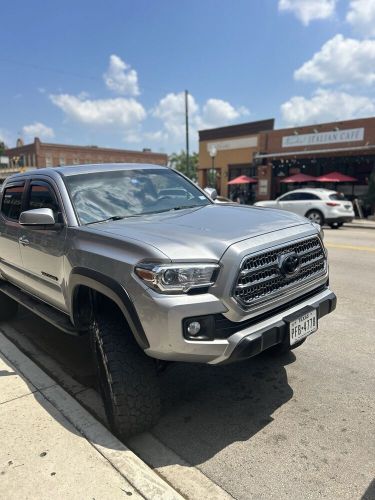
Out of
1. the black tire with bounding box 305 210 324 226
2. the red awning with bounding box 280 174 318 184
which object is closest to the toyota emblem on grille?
the black tire with bounding box 305 210 324 226

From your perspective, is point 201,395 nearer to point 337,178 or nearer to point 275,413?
point 275,413

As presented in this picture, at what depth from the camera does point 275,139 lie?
27.9m

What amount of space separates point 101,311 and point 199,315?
0.91m

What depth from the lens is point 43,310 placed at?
3822 millimetres

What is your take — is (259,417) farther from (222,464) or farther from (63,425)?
(63,425)

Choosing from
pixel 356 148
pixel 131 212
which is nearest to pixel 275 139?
pixel 356 148

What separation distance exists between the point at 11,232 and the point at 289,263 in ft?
9.84

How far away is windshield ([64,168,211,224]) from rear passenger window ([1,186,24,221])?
3.39 feet

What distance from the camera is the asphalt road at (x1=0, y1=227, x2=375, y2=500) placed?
248 cm

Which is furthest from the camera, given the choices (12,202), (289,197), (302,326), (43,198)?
(289,197)

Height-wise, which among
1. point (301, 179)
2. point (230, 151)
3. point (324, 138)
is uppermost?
point (324, 138)

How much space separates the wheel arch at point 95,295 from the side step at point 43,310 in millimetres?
163

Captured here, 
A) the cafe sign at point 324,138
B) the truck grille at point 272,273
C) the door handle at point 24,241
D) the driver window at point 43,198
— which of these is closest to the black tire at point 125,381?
the truck grille at point 272,273

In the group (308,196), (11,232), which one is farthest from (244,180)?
(11,232)
